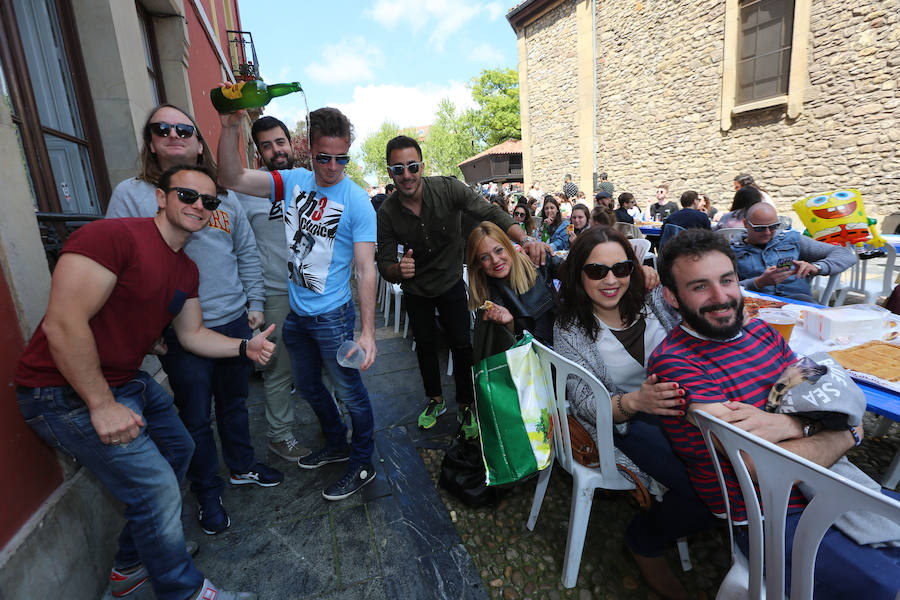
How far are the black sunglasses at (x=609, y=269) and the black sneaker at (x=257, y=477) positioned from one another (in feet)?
7.03

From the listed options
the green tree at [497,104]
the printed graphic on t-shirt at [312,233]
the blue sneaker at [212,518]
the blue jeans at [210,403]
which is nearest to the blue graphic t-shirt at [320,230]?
the printed graphic on t-shirt at [312,233]

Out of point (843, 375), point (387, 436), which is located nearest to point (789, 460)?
point (843, 375)

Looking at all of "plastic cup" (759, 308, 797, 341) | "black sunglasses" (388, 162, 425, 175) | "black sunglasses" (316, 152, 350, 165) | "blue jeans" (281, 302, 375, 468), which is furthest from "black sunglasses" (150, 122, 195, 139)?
"plastic cup" (759, 308, 797, 341)

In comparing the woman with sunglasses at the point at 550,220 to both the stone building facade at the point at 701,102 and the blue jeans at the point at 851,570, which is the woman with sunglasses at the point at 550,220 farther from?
the stone building facade at the point at 701,102

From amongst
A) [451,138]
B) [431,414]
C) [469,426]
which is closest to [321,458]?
[431,414]

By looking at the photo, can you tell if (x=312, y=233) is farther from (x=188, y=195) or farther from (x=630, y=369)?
(x=630, y=369)

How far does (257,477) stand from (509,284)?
1.87 metres

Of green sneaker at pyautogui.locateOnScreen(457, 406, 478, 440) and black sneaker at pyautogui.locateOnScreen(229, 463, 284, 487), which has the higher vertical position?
green sneaker at pyautogui.locateOnScreen(457, 406, 478, 440)

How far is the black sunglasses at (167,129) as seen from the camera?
1.89 metres

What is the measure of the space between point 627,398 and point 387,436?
1.86 metres

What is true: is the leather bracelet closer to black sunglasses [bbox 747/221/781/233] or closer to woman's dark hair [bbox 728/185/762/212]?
black sunglasses [bbox 747/221/781/233]

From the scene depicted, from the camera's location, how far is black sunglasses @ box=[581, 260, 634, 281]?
6.32ft

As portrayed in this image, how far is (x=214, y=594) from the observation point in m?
1.65

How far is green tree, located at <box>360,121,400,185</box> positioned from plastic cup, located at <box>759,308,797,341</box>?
49.5 metres
